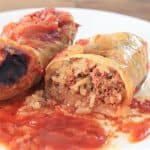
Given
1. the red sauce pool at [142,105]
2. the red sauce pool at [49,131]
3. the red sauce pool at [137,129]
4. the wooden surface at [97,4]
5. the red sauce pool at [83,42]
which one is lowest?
the red sauce pool at [49,131]

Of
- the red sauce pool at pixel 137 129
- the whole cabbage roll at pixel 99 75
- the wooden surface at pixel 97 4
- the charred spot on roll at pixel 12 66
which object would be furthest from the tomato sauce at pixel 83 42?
the wooden surface at pixel 97 4

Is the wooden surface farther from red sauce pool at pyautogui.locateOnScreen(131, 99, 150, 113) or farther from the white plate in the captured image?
red sauce pool at pyautogui.locateOnScreen(131, 99, 150, 113)

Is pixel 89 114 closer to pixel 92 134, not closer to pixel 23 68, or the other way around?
pixel 92 134

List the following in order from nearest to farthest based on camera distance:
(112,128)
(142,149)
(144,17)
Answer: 1. (142,149)
2. (112,128)
3. (144,17)

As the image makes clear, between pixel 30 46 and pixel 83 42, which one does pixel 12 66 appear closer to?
pixel 30 46

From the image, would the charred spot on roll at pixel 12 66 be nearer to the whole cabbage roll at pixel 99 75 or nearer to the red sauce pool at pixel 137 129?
the whole cabbage roll at pixel 99 75

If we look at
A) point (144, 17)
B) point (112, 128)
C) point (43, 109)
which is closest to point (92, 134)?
point (112, 128)

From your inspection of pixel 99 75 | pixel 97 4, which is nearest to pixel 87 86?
pixel 99 75
